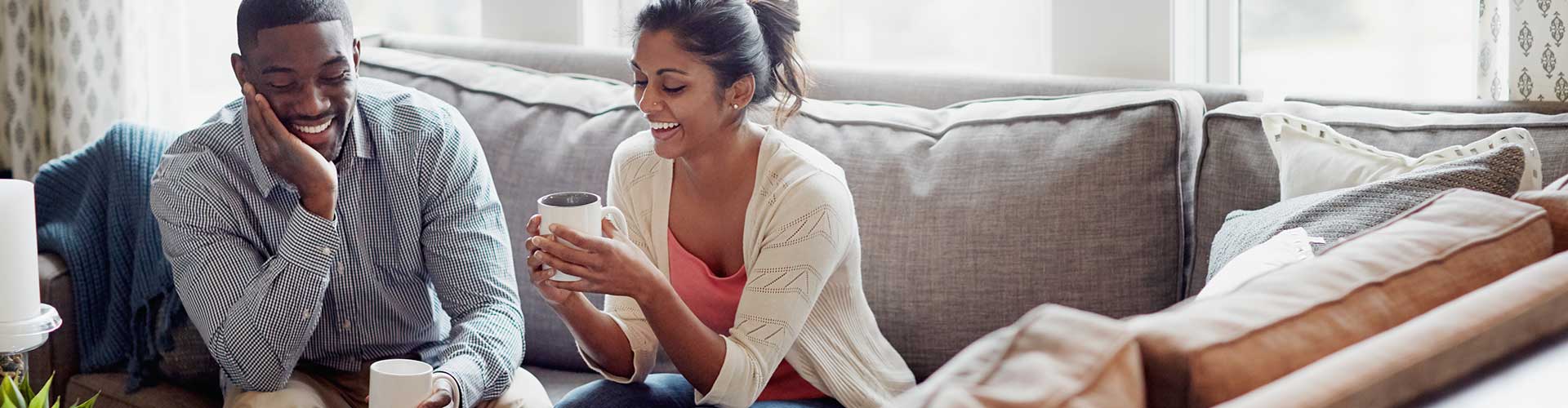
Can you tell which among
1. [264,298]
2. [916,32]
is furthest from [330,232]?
[916,32]

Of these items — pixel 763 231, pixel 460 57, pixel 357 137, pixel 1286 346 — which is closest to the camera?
pixel 1286 346

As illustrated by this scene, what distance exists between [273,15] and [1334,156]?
1.39 metres

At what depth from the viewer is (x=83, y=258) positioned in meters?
2.25

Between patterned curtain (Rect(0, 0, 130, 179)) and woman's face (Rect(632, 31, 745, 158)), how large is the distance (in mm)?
1792

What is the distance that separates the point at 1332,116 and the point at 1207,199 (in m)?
0.22

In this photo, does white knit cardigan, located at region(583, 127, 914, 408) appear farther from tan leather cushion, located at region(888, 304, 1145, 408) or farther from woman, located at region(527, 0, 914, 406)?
tan leather cushion, located at region(888, 304, 1145, 408)

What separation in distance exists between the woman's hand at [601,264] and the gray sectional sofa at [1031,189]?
0.52 meters

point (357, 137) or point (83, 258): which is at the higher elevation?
point (357, 137)

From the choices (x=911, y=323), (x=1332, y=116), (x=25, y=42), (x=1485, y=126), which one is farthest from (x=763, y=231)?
(x=25, y=42)

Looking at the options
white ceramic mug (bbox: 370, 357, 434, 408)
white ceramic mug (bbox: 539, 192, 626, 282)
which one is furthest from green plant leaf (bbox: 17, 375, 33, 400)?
white ceramic mug (bbox: 539, 192, 626, 282)

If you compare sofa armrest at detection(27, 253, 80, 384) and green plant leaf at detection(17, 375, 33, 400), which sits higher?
green plant leaf at detection(17, 375, 33, 400)

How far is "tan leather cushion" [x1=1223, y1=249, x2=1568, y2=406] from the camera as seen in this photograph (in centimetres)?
72

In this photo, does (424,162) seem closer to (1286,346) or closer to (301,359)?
(301,359)

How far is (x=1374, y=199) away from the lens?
166cm
